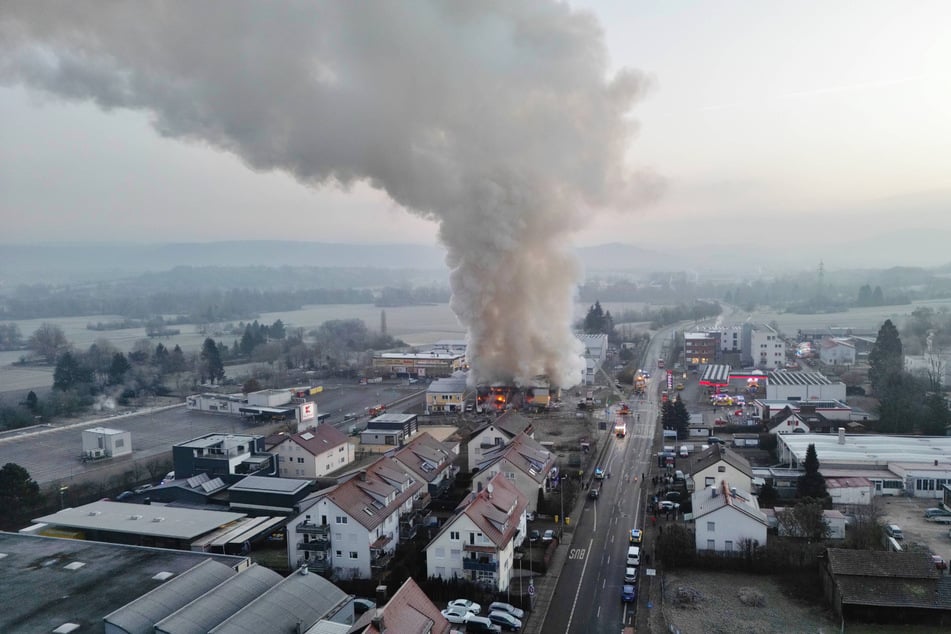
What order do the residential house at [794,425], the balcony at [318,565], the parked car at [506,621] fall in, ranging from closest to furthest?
1. the parked car at [506,621]
2. the balcony at [318,565]
3. the residential house at [794,425]

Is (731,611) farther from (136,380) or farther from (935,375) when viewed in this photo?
(136,380)

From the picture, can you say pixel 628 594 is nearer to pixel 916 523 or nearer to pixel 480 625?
pixel 480 625

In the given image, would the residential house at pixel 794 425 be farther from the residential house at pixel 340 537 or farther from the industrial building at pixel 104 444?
the industrial building at pixel 104 444

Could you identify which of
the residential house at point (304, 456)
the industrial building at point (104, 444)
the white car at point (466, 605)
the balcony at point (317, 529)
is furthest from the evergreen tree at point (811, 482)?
the industrial building at point (104, 444)

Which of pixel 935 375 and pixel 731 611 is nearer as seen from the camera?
pixel 731 611

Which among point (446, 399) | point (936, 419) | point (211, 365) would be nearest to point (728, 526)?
point (936, 419)

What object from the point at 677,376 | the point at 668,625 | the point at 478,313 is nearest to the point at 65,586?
the point at 668,625
